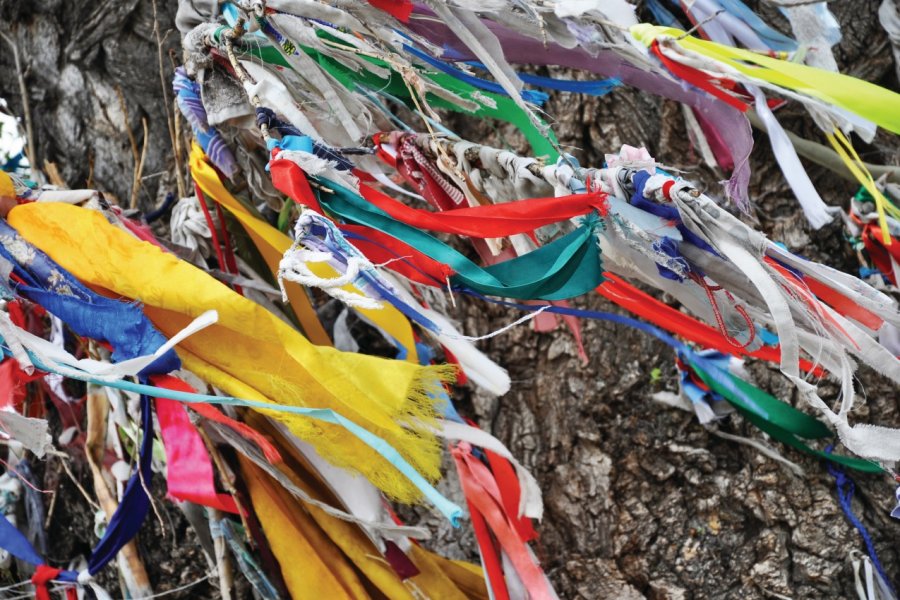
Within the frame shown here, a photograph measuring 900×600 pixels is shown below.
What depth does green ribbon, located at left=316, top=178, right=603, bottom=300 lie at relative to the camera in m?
0.64

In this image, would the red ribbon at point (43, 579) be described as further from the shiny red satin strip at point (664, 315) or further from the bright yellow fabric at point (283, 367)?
the shiny red satin strip at point (664, 315)

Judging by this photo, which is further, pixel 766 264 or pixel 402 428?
pixel 402 428

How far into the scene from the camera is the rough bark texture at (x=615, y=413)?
1040mm

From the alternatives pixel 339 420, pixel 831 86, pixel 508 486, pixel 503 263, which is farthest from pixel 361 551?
pixel 831 86

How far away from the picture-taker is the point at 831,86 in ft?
2.16

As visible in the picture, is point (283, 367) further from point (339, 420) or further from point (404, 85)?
point (404, 85)

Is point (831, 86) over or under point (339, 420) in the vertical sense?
over

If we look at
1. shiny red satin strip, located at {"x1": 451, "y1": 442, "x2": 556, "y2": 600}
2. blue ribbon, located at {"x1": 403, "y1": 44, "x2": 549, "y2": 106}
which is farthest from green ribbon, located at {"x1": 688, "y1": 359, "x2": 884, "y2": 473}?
blue ribbon, located at {"x1": 403, "y1": 44, "x2": 549, "y2": 106}

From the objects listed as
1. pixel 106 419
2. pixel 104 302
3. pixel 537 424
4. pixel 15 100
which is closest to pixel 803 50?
pixel 537 424

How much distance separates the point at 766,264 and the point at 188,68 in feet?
1.98

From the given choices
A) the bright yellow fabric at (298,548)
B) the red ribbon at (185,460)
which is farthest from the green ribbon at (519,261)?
the bright yellow fabric at (298,548)

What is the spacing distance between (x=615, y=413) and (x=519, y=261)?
530 mm

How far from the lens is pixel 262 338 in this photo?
29.1 inches

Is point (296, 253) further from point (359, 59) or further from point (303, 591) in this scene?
point (303, 591)
